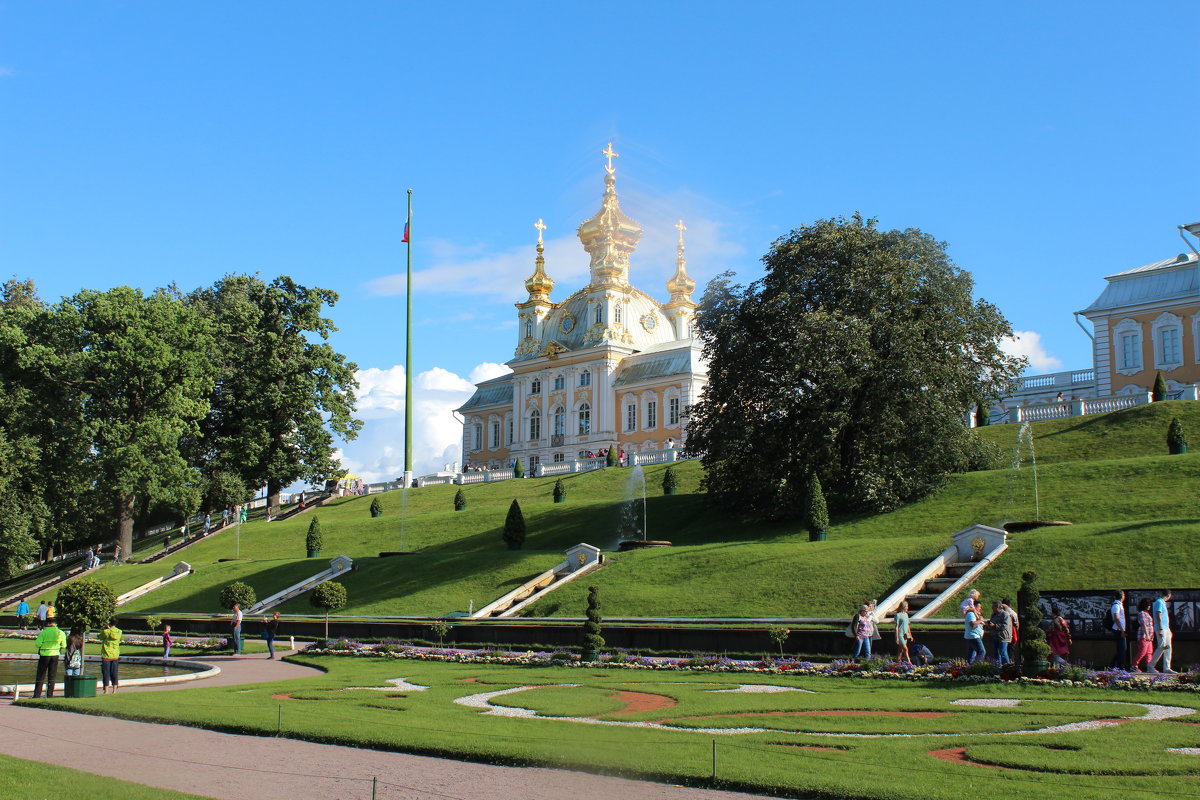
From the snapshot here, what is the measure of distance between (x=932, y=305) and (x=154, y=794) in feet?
103

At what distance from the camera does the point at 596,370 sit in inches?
3223

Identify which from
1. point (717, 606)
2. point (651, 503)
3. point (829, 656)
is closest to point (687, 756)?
point (829, 656)

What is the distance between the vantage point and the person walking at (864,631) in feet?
66.6

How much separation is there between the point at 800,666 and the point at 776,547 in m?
11.6

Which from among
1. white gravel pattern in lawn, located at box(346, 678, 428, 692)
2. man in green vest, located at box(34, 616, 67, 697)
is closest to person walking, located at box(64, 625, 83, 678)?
man in green vest, located at box(34, 616, 67, 697)

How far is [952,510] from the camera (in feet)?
110

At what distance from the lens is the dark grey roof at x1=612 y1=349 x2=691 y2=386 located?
7756cm

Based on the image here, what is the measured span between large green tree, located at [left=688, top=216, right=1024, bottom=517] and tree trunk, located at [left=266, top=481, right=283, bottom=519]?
103 feet

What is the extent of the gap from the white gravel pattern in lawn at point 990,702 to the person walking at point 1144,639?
3.84 metres

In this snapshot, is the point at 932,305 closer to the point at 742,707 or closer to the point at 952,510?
the point at 952,510

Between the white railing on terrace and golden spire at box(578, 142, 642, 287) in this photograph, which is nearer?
the white railing on terrace

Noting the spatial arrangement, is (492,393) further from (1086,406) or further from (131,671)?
(131,671)

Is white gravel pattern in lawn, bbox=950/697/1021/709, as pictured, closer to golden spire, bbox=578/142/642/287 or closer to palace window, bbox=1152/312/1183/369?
palace window, bbox=1152/312/1183/369

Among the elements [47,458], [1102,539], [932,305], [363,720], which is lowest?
[363,720]
